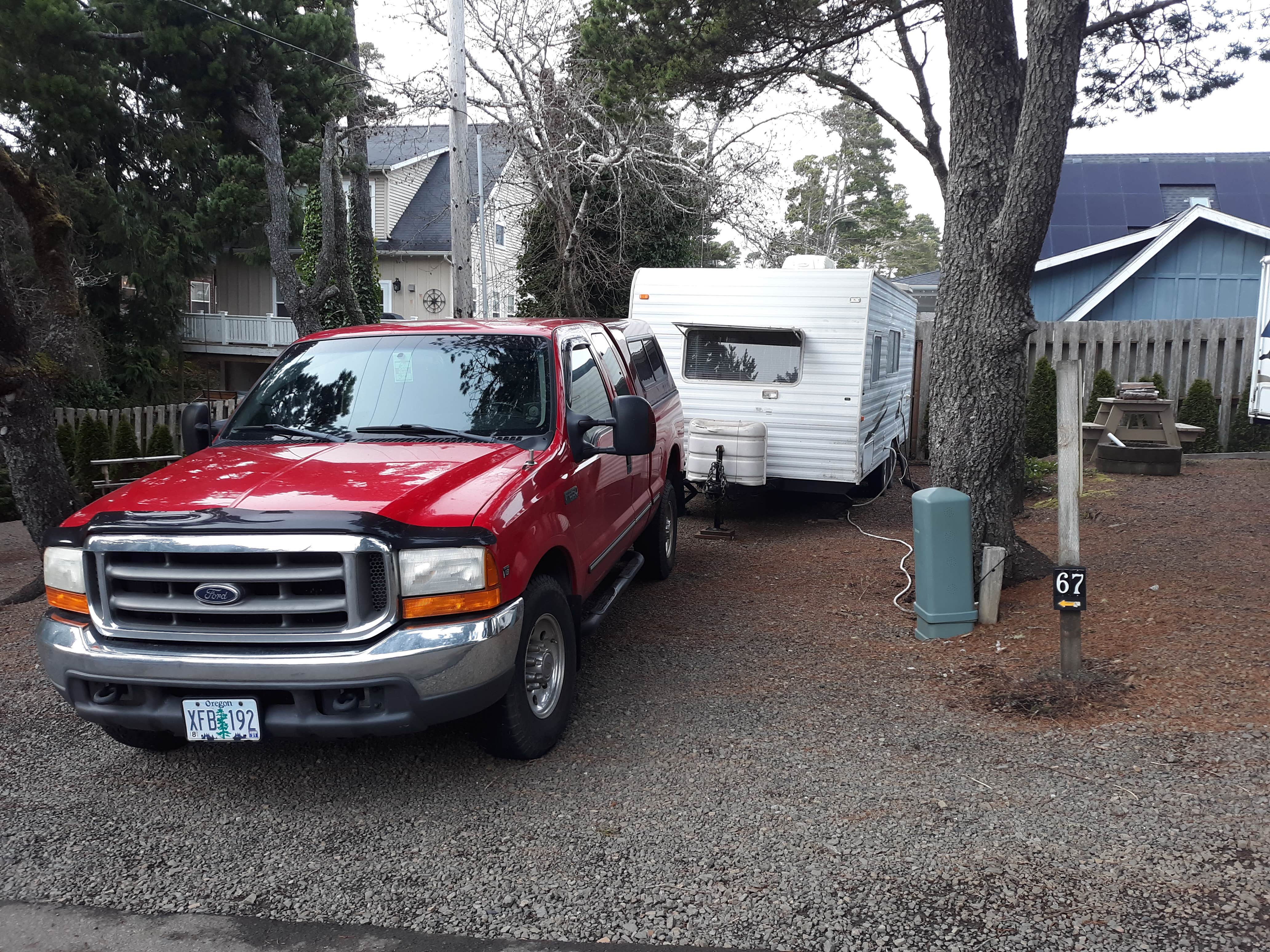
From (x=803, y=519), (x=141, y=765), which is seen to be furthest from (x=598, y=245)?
(x=141, y=765)

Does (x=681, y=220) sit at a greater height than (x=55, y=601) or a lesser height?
greater

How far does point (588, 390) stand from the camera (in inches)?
231

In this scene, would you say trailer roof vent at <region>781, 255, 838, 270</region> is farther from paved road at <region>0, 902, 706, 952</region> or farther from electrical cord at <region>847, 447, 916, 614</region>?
paved road at <region>0, 902, 706, 952</region>

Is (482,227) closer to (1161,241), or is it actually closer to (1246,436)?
(1161,241)

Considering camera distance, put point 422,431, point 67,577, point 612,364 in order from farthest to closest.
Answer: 1. point 612,364
2. point 422,431
3. point 67,577

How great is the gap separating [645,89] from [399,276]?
2199 cm

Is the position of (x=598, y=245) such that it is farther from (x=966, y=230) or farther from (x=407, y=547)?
(x=407, y=547)

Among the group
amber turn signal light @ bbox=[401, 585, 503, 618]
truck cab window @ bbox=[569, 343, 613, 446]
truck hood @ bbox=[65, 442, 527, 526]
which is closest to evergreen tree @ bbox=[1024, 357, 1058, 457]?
truck cab window @ bbox=[569, 343, 613, 446]

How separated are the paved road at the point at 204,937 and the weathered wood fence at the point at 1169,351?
12.1 meters

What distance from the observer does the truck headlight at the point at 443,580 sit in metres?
3.86

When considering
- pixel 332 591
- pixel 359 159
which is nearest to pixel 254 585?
pixel 332 591

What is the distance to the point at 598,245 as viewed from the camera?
18.1 metres

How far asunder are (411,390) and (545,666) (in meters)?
1.67

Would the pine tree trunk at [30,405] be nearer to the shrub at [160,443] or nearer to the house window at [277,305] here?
the shrub at [160,443]
